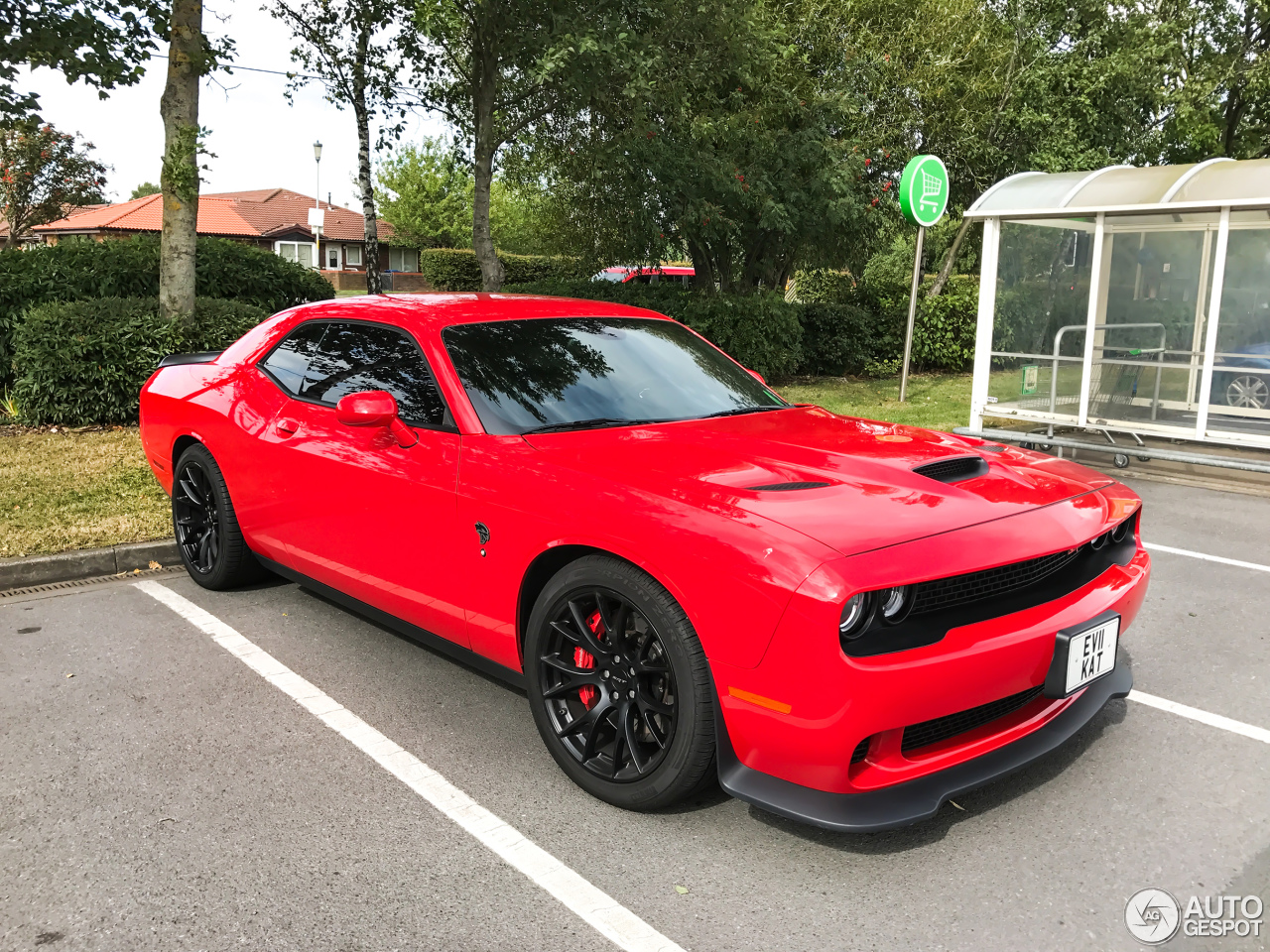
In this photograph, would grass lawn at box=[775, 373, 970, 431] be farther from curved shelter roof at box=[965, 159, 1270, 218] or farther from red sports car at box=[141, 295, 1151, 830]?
red sports car at box=[141, 295, 1151, 830]

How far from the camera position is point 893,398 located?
14562 mm

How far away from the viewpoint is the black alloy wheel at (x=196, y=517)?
17.4ft

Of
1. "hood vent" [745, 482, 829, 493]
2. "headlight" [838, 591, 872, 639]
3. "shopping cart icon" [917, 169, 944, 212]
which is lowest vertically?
"headlight" [838, 591, 872, 639]

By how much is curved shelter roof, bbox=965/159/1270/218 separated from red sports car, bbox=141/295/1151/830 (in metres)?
6.86

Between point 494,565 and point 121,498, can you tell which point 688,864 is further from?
point 121,498

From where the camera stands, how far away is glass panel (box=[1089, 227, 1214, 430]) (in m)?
10.5

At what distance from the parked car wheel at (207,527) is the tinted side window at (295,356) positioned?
2.21 feet

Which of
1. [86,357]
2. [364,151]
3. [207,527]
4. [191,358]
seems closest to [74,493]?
[191,358]

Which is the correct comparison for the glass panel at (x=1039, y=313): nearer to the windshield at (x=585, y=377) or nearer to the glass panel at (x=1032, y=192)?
the glass panel at (x=1032, y=192)

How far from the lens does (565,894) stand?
2.70 meters

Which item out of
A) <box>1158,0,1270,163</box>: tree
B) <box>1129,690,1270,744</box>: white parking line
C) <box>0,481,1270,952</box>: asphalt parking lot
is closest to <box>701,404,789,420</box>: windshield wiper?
<box>0,481,1270,952</box>: asphalt parking lot

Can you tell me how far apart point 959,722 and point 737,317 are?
38.2 ft

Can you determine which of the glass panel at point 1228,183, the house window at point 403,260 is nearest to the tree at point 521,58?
the glass panel at point 1228,183

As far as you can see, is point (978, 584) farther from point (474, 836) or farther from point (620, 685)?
point (474, 836)
